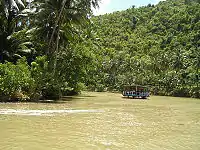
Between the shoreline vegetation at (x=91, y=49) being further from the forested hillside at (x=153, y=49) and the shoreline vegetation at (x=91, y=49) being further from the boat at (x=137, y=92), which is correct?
the boat at (x=137, y=92)

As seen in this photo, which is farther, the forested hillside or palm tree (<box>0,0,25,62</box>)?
the forested hillside

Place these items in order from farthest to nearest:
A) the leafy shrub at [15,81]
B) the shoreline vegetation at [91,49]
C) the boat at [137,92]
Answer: the boat at [137,92] → the shoreline vegetation at [91,49] → the leafy shrub at [15,81]

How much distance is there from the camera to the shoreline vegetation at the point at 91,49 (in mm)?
24766

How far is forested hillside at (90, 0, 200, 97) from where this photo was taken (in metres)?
57.6

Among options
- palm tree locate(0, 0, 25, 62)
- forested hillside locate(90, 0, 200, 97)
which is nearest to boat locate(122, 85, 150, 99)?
forested hillside locate(90, 0, 200, 97)

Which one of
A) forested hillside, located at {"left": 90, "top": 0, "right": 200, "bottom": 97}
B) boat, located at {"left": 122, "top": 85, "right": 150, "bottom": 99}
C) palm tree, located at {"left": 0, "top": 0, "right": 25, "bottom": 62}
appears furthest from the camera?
forested hillside, located at {"left": 90, "top": 0, "right": 200, "bottom": 97}

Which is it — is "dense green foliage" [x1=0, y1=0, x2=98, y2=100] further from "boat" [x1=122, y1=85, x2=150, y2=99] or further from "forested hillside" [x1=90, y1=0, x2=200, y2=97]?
"forested hillside" [x1=90, y1=0, x2=200, y2=97]

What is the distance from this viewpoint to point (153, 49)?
7300cm

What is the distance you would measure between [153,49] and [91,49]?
38.3 m

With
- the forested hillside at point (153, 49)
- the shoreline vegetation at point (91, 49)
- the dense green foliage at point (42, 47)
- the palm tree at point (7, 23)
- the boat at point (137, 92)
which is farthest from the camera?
the forested hillside at point (153, 49)

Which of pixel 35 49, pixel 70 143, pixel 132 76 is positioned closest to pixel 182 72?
pixel 132 76

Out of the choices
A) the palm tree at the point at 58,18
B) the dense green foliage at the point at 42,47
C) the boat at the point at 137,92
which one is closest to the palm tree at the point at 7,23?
the dense green foliage at the point at 42,47

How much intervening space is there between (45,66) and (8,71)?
11.1 feet

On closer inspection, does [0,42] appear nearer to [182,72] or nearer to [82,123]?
[82,123]
